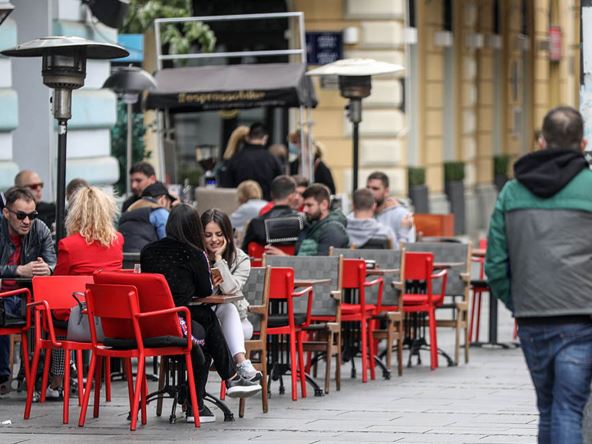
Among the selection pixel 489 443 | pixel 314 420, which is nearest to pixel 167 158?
pixel 314 420

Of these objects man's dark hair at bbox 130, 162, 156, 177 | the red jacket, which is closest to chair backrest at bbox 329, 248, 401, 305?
man's dark hair at bbox 130, 162, 156, 177

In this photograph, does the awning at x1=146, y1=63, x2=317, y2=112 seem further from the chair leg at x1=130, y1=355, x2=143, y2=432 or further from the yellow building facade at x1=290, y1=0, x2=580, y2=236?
the chair leg at x1=130, y1=355, x2=143, y2=432

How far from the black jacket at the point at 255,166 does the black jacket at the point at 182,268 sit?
9568 mm

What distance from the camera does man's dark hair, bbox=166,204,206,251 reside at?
35.3ft

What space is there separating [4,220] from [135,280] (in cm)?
223

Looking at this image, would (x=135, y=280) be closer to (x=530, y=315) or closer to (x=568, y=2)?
(x=530, y=315)

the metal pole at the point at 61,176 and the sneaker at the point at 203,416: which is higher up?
the metal pole at the point at 61,176

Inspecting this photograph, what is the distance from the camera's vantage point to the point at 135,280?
1053cm

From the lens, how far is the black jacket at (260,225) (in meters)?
15.2

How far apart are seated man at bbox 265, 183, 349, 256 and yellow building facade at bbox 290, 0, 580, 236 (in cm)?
1114

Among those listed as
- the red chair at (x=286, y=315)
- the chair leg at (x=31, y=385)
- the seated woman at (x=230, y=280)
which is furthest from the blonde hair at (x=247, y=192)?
the chair leg at (x=31, y=385)

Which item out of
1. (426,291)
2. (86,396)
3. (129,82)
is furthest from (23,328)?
(129,82)

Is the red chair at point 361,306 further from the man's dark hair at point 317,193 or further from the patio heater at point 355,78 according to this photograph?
the patio heater at point 355,78

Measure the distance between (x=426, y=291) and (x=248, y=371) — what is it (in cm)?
426
